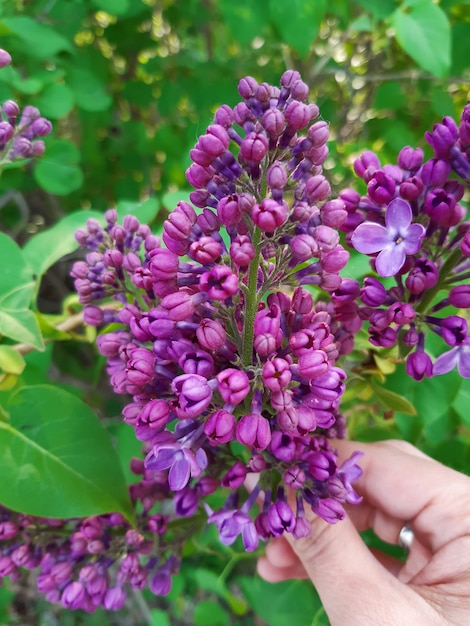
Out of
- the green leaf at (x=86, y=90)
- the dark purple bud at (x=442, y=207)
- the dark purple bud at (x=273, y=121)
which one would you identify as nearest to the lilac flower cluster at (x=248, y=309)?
the dark purple bud at (x=273, y=121)

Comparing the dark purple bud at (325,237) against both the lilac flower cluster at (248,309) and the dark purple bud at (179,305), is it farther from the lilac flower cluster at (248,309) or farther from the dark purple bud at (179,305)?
the dark purple bud at (179,305)

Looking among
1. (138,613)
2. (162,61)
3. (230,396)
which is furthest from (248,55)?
(138,613)

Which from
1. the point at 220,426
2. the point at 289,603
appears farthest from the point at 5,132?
the point at 289,603

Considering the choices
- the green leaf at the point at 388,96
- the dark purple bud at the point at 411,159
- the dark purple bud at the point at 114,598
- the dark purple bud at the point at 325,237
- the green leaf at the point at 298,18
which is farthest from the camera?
the green leaf at the point at 388,96

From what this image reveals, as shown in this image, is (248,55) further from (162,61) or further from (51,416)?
(51,416)

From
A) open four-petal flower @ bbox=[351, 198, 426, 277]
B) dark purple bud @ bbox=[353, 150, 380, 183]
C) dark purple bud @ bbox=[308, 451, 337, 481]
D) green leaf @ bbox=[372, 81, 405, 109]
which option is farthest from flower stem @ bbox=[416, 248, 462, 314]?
green leaf @ bbox=[372, 81, 405, 109]

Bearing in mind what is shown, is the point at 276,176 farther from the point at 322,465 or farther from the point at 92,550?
the point at 92,550
